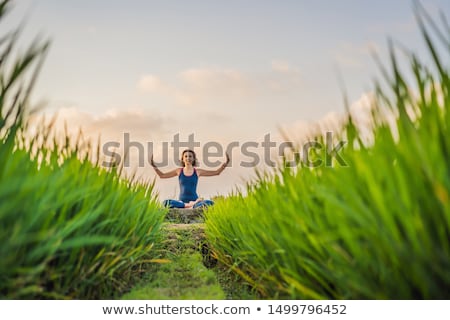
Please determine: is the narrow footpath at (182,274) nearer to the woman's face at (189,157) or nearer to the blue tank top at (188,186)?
the blue tank top at (188,186)

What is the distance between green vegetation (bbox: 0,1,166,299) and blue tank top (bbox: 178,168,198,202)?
5.48 metres

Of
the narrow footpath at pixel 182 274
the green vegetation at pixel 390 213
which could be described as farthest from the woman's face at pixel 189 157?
the green vegetation at pixel 390 213

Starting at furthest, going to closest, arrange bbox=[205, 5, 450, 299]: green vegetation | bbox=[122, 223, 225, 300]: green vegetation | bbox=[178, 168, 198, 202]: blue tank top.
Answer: bbox=[178, 168, 198, 202]: blue tank top < bbox=[122, 223, 225, 300]: green vegetation < bbox=[205, 5, 450, 299]: green vegetation

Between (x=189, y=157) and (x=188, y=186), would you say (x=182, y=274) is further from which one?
(x=189, y=157)

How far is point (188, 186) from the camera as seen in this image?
298 inches

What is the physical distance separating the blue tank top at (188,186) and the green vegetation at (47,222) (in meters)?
5.48

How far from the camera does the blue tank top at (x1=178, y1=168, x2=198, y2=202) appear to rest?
298 inches

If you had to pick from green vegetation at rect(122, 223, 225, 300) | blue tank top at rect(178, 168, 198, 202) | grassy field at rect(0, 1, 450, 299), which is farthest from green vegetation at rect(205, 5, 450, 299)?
blue tank top at rect(178, 168, 198, 202)

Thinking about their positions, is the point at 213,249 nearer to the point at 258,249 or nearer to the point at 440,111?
the point at 258,249

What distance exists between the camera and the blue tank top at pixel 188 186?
756 cm

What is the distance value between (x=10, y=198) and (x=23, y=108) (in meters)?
0.34

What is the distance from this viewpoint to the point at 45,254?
134 centimetres

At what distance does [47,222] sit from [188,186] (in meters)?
6.26

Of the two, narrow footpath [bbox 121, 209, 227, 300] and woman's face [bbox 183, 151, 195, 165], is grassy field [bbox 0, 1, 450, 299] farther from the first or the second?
woman's face [bbox 183, 151, 195, 165]
